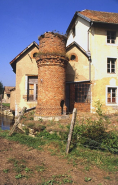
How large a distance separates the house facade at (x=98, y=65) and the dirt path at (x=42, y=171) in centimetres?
851

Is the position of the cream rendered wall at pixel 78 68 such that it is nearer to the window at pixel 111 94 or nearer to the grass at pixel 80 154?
the window at pixel 111 94

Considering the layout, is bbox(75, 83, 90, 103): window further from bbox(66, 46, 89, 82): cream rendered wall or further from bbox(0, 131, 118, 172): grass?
bbox(0, 131, 118, 172): grass

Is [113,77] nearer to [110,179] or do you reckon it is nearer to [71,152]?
[71,152]

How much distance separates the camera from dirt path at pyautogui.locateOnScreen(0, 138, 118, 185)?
11.9 feet

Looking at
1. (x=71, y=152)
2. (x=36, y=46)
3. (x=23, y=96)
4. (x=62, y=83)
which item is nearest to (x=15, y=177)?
(x=71, y=152)

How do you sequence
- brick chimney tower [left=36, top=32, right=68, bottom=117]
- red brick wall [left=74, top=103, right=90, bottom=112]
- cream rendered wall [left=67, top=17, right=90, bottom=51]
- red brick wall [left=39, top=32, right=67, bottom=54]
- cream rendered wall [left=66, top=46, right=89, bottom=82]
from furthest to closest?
1. cream rendered wall [left=67, top=17, right=90, bottom=51]
2. cream rendered wall [left=66, top=46, right=89, bottom=82]
3. red brick wall [left=74, top=103, right=90, bottom=112]
4. red brick wall [left=39, top=32, right=67, bottom=54]
5. brick chimney tower [left=36, top=32, right=68, bottom=117]

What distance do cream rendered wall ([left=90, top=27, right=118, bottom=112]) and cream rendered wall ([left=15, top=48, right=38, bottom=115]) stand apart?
218 inches

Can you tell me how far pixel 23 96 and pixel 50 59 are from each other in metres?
4.67

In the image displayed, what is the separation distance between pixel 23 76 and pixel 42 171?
32.6 feet

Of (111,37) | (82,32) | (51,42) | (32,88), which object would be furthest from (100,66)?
(32,88)

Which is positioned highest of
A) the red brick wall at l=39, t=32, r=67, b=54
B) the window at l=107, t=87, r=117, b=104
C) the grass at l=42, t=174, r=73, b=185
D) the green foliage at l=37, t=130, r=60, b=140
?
the red brick wall at l=39, t=32, r=67, b=54

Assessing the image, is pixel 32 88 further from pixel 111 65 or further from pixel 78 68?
pixel 111 65

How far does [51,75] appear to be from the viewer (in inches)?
396

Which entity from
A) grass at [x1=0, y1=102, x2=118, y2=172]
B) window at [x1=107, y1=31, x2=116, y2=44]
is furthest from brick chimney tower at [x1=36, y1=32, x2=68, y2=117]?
window at [x1=107, y1=31, x2=116, y2=44]
